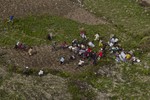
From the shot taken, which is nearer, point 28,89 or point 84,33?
point 28,89

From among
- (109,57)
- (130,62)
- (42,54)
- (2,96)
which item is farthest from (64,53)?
(2,96)

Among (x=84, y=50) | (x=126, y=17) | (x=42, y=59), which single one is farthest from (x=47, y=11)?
(x=42, y=59)

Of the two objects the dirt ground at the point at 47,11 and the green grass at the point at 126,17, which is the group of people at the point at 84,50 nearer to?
the dirt ground at the point at 47,11

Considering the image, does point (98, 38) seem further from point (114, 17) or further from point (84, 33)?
point (114, 17)

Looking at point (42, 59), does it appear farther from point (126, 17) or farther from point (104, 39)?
point (126, 17)

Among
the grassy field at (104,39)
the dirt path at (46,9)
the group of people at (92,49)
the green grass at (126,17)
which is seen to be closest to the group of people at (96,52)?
the group of people at (92,49)
